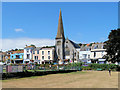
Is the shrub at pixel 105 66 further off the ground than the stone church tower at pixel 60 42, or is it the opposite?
the stone church tower at pixel 60 42

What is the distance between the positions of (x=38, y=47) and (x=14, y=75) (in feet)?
235

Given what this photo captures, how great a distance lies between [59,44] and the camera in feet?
332

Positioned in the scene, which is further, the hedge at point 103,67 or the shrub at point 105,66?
the shrub at point 105,66

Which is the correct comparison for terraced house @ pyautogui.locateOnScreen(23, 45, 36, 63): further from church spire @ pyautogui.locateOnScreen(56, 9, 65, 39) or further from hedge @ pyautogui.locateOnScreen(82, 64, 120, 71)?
hedge @ pyautogui.locateOnScreen(82, 64, 120, 71)

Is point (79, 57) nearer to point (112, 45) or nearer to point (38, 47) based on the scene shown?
point (38, 47)

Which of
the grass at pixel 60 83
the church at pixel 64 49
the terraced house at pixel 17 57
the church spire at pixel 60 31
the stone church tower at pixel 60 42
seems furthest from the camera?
the terraced house at pixel 17 57

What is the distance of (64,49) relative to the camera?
100375 mm

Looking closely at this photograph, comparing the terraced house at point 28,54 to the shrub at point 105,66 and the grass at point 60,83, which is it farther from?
the grass at point 60,83

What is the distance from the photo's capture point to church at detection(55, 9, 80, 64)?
97.2 meters

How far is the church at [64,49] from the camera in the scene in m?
97.2

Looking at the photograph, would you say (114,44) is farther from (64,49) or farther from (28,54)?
(28,54)

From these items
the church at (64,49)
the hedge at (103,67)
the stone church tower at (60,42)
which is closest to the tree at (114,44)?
the hedge at (103,67)

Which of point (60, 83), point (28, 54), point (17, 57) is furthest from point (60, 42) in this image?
point (60, 83)

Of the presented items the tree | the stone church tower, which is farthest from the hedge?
the stone church tower
